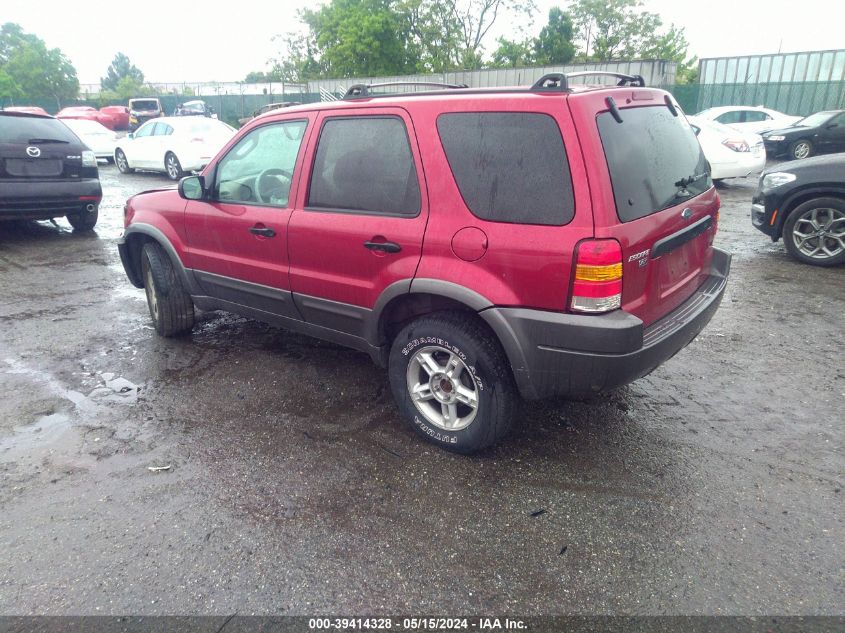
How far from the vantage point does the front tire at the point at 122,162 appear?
1586 cm

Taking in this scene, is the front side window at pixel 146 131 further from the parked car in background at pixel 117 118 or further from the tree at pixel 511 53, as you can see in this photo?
the tree at pixel 511 53

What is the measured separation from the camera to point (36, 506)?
2.84 m

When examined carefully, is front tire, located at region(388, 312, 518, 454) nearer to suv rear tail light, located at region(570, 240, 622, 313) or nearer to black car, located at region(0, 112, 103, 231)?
suv rear tail light, located at region(570, 240, 622, 313)

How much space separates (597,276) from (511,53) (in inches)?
1923

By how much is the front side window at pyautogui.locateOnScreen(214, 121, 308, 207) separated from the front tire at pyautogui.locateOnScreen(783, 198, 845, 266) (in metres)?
5.77

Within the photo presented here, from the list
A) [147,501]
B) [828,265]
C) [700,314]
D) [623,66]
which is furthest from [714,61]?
A: [147,501]

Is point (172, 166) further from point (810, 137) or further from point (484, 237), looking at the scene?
point (810, 137)

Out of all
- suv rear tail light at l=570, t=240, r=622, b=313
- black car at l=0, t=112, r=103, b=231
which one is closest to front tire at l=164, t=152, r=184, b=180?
black car at l=0, t=112, r=103, b=231

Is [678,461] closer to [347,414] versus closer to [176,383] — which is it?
[347,414]

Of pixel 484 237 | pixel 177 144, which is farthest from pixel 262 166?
pixel 177 144

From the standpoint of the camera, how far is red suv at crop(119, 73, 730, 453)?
8.66ft

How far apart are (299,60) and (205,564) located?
5941 centimetres

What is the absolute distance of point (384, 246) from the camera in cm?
314

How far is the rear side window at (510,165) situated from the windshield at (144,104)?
34.2 metres
